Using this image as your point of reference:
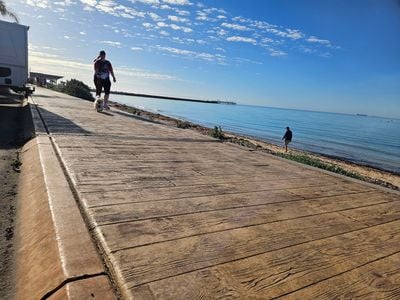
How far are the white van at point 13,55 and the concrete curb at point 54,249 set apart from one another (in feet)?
40.8

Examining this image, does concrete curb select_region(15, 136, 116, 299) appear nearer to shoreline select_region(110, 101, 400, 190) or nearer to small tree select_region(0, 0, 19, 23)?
shoreline select_region(110, 101, 400, 190)

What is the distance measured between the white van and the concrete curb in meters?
12.4

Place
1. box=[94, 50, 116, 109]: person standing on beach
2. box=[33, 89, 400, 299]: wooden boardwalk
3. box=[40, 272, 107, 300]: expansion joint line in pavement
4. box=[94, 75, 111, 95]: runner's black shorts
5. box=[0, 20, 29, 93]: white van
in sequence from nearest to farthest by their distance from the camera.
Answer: box=[40, 272, 107, 300]: expansion joint line in pavement
box=[33, 89, 400, 299]: wooden boardwalk
box=[94, 50, 116, 109]: person standing on beach
box=[94, 75, 111, 95]: runner's black shorts
box=[0, 20, 29, 93]: white van

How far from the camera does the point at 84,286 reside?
161 centimetres

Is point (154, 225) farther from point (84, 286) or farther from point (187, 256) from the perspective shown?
point (84, 286)

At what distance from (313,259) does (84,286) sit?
148 centimetres

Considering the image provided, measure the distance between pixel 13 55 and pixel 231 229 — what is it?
1425cm

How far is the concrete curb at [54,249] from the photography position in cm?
163

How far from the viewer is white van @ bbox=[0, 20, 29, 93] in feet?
43.0

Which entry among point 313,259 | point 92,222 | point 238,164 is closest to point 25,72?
point 238,164

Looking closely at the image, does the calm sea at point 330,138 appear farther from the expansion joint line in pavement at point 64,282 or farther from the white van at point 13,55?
the expansion joint line in pavement at point 64,282

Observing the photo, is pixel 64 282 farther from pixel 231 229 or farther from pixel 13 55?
pixel 13 55

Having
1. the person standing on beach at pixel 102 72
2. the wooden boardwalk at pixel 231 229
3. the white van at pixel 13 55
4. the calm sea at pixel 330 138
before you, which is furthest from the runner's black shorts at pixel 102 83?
the calm sea at pixel 330 138

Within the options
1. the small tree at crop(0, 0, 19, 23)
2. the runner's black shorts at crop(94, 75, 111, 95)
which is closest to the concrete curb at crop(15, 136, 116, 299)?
the runner's black shorts at crop(94, 75, 111, 95)
